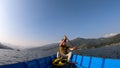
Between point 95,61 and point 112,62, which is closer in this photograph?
point 112,62

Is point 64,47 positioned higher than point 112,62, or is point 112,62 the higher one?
point 64,47

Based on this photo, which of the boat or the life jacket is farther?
the life jacket

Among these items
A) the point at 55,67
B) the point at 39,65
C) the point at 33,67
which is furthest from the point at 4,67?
the point at 55,67

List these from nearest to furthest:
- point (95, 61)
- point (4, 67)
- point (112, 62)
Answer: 1. point (4, 67)
2. point (112, 62)
3. point (95, 61)

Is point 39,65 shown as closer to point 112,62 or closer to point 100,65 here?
point 100,65

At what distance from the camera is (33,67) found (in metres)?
13.8

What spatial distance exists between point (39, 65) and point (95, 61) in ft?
15.5

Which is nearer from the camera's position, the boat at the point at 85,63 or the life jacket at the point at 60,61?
the boat at the point at 85,63

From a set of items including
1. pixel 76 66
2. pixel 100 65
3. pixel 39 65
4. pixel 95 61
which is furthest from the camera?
pixel 76 66

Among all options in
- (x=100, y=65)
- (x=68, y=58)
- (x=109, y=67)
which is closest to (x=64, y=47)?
(x=68, y=58)

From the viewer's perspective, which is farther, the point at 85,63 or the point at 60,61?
the point at 60,61

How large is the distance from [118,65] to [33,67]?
21.7ft

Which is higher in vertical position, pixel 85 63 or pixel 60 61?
pixel 60 61

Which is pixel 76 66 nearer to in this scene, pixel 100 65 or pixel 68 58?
pixel 68 58
